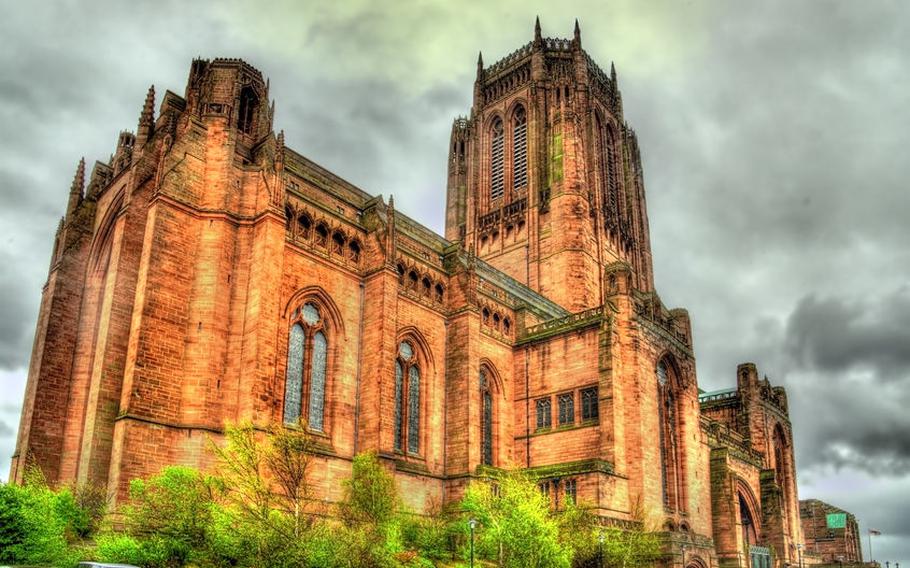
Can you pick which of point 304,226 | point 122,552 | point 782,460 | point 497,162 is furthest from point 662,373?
point 497,162

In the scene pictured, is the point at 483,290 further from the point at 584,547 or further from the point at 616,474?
the point at 584,547

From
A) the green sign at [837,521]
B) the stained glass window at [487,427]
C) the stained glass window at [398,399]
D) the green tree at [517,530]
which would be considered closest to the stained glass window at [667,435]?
the stained glass window at [487,427]

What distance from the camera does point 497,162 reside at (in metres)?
70.7

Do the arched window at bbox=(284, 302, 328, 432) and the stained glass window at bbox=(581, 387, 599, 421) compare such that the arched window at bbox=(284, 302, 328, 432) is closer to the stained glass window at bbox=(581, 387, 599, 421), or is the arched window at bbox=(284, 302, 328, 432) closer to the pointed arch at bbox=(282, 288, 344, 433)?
the pointed arch at bbox=(282, 288, 344, 433)

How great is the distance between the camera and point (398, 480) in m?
34.7

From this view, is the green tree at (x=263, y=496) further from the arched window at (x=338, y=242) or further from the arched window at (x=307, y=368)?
the arched window at (x=338, y=242)

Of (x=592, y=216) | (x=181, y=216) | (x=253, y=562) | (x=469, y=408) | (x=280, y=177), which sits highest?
(x=592, y=216)

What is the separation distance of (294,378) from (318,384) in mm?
1293

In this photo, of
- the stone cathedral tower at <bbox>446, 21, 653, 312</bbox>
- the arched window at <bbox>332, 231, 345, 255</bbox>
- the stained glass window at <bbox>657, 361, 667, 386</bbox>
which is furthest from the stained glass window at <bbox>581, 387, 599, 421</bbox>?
the stone cathedral tower at <bbox>446, 21, 653, 312</bbox>

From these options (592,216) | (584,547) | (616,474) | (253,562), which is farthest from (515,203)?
(253,562)

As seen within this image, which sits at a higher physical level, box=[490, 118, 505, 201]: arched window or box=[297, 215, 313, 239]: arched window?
box=[490, 118, 505, 201]: arched window

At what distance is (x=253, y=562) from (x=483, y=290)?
2467cm

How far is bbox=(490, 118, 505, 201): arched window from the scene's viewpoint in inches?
2724

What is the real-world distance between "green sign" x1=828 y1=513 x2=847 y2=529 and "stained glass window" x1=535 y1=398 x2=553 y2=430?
45.7 metres
